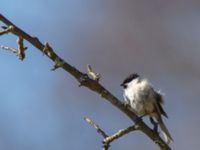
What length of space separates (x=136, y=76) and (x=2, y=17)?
66.0 inches

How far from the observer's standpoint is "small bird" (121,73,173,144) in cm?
207

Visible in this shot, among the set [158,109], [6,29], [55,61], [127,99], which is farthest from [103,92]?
[127,99]

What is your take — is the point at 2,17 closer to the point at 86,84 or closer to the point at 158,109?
the point at 86,84

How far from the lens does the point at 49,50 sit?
102cm

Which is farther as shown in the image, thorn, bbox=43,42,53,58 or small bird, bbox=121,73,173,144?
small bird, bbox=121,73,173,144

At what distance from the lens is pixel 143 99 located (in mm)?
2256

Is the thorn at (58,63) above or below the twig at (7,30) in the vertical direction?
below

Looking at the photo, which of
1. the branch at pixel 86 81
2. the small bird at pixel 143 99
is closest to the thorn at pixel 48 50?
the branch at pixel 86 81

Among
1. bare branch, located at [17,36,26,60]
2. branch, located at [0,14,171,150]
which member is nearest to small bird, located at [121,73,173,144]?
branch, located at [0,14,171,150]

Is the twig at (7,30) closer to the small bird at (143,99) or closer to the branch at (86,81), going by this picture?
the branch at (86,81)

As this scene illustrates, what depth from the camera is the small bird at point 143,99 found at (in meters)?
2.07

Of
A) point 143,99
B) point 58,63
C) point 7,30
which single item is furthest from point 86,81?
point 143,99

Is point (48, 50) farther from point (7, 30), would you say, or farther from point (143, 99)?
point (143, 99)

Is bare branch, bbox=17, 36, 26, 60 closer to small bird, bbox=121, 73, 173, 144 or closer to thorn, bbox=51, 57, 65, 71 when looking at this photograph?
thorn, bbox=51, 57, 65, 71
